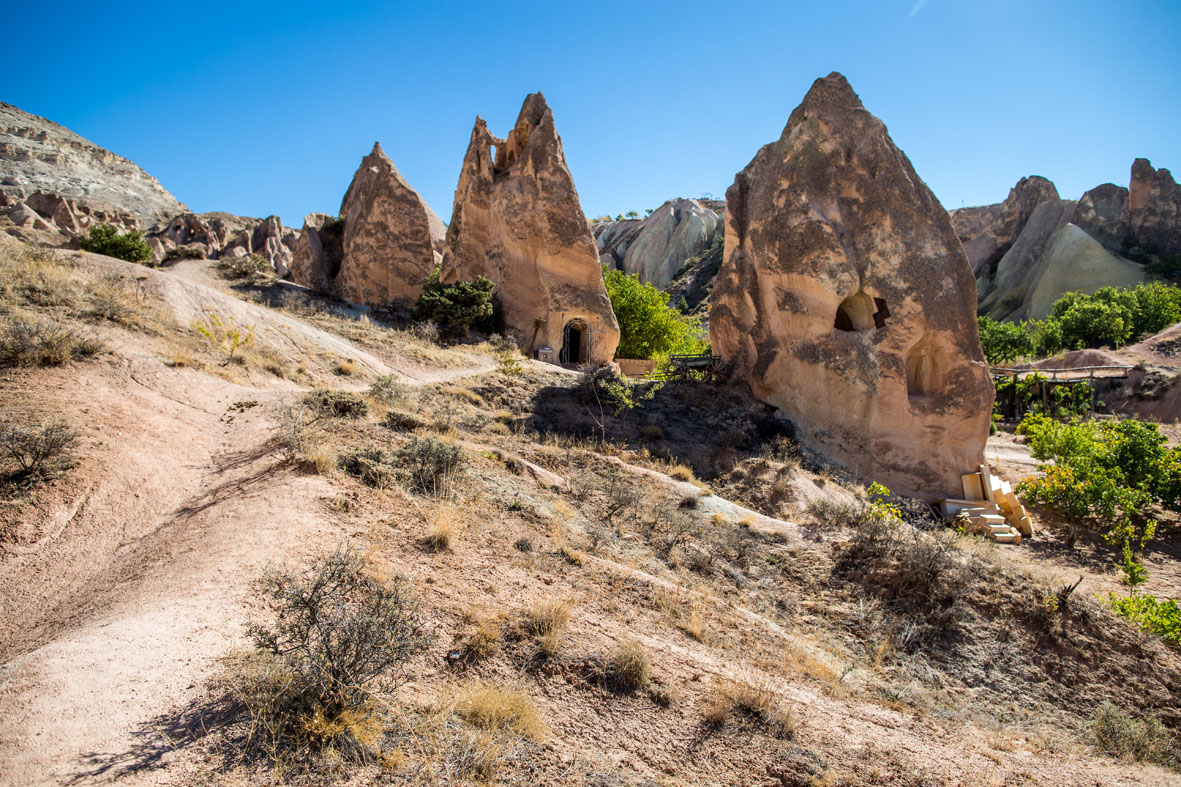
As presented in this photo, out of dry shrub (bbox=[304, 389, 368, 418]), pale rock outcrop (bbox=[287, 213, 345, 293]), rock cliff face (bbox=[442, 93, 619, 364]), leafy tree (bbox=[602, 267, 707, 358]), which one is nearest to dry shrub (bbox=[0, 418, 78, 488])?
dry shrub (bbox=[304, 389, 368, 418])

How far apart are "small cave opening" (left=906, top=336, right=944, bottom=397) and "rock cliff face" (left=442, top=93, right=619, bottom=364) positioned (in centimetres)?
989

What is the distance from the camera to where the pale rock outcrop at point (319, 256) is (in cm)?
2558

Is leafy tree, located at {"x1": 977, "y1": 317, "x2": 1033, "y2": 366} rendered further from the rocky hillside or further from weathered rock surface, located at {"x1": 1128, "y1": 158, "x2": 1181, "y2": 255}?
weathered rock surface, located at {"x1": 1128, "y1": 158, "x2": 1181, "y2": 255}

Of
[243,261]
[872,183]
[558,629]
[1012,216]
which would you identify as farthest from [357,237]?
[1012,216]

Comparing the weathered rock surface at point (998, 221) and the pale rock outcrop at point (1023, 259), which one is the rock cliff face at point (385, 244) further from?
the weathered rock surface at point (998, 221)

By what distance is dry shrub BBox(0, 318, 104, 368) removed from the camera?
641 cm

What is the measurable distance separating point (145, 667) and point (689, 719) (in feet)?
10.6

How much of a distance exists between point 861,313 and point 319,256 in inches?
887

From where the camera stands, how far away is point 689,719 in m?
3.81

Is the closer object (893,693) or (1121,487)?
(893,693)

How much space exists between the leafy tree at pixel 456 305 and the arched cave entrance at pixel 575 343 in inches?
123

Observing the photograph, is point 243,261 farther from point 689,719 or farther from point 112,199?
point 112,199

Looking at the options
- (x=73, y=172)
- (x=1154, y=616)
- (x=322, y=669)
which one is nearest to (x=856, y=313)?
(x=1154, y=616)

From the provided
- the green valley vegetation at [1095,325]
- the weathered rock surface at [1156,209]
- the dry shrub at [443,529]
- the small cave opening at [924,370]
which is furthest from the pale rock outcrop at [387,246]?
the weathered rock surface at [1156,209]
